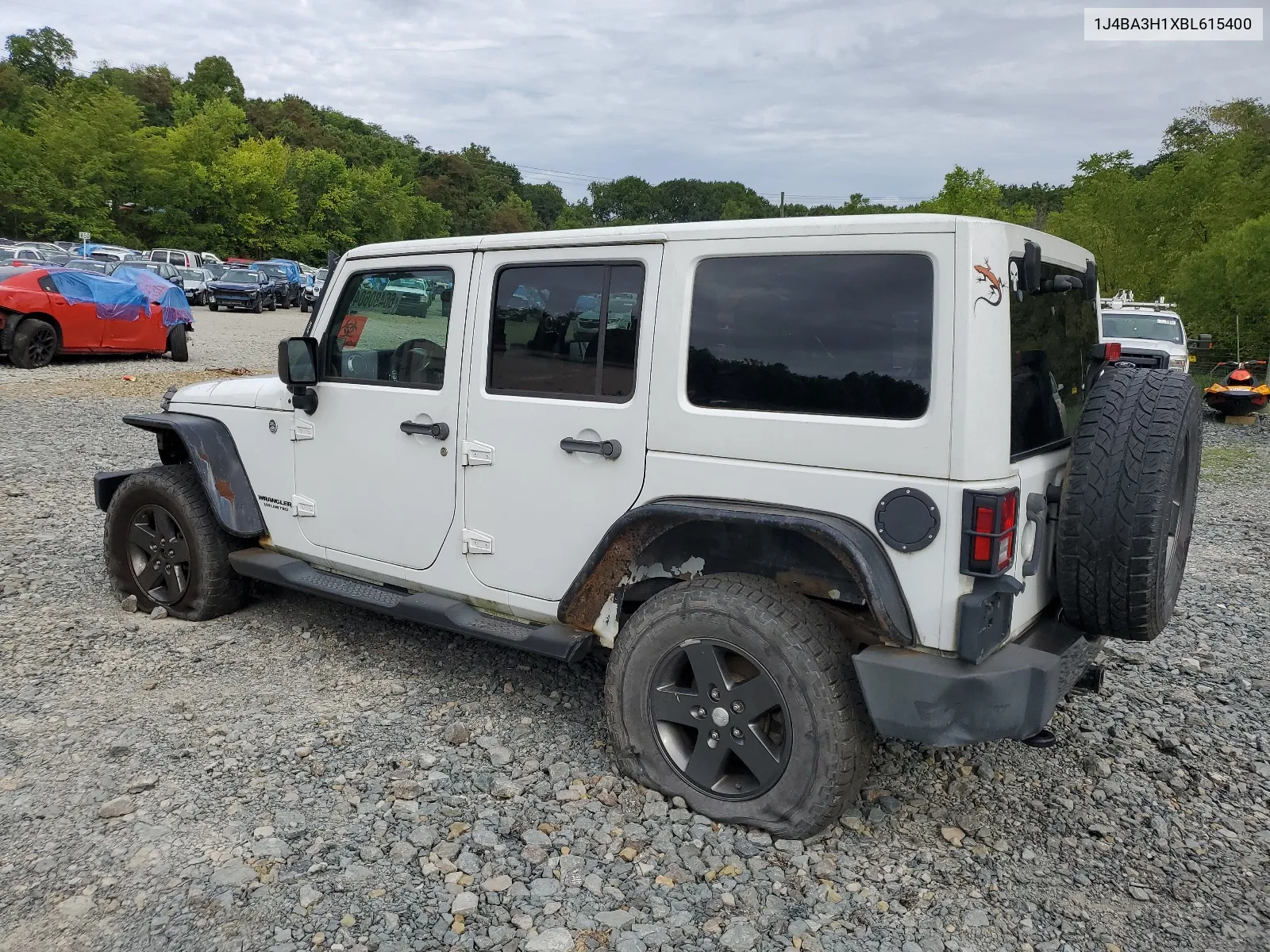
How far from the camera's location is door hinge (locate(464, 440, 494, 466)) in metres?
3.70

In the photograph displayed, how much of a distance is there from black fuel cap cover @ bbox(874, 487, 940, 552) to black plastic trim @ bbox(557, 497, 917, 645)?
0.05m

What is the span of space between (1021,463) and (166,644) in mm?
3935

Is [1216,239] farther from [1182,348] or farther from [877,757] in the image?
[877,757]

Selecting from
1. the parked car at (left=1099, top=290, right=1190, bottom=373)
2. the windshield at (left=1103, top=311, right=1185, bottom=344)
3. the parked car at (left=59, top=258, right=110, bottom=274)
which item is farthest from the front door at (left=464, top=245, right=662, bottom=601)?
the parked car at (left=59, top=258, right=110, bottom=274)

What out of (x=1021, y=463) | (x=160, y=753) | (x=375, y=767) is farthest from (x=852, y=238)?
(x=160, y=753)

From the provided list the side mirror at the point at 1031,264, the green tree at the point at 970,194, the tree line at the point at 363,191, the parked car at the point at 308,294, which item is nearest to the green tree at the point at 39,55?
the tree line at the point at 363,191

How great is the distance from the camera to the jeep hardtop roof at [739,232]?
281 centimetres

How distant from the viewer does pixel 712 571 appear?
340 centimetres

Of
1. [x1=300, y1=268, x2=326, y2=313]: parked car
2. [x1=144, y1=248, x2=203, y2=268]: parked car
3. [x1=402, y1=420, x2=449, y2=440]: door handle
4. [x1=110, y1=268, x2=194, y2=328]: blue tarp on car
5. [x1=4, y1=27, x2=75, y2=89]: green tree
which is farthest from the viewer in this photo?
[x1=4, y1=27, x2=75, y2=89]: green tree

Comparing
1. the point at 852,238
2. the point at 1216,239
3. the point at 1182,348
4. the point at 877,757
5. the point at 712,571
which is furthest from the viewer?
the point at 1216,239

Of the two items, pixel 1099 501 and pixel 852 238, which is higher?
pixel 852 238

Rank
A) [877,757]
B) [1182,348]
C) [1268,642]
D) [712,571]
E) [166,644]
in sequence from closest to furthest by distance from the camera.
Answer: [712,571], [877,757], [166,644], [1268,642], [1182,348]

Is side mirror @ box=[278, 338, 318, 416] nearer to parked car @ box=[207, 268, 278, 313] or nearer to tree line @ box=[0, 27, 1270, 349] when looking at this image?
tree line @ box=[0, 27, 1270, 349]

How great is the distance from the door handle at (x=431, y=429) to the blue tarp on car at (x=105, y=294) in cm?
1324
